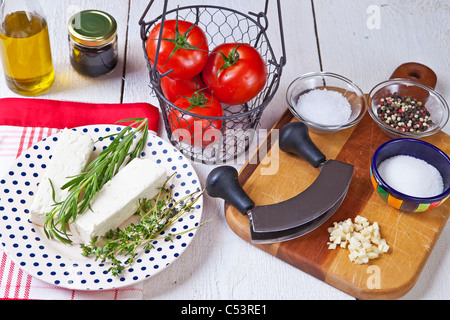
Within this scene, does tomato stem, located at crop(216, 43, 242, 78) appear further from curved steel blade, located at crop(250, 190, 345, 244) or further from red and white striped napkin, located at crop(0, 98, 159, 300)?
curved steel blade, located at crop(250, 190, 345, 244)

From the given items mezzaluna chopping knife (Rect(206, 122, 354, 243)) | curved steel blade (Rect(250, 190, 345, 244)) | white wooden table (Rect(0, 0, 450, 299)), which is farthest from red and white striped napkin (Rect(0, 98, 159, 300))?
curved steel blade (Rect(250, 190, 345, 244))

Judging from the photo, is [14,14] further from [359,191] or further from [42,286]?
[359,191]

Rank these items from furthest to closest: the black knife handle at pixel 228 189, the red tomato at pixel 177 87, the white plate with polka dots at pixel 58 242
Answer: the red tomato at pixel 177 87
the black knife handle at pixel 228 189
the white plate with polka dots at pixel 58 242

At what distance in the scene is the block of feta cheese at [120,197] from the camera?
44.7 inches

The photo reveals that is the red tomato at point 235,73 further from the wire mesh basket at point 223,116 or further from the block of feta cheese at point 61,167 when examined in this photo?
the block of feta cheese at point 61,167

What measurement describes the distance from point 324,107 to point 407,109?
203 mm

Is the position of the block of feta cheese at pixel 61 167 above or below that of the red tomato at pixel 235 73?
below

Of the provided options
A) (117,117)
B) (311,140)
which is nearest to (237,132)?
(311,140)

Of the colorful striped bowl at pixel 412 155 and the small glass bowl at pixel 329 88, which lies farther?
the small glass bowl at pixel 329 88

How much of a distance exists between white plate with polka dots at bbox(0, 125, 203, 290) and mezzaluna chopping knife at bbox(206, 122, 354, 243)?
2.5 inches

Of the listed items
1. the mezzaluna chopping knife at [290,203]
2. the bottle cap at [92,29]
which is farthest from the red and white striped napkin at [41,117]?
the mezzaluna chopping knife at [290,203]

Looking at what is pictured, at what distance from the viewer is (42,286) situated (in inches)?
44.7

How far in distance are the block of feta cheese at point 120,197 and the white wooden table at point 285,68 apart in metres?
0.14

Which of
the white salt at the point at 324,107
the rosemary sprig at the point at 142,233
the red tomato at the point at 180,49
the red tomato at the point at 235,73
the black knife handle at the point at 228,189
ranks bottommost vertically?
the rosemary sprig at the point at 142,233
